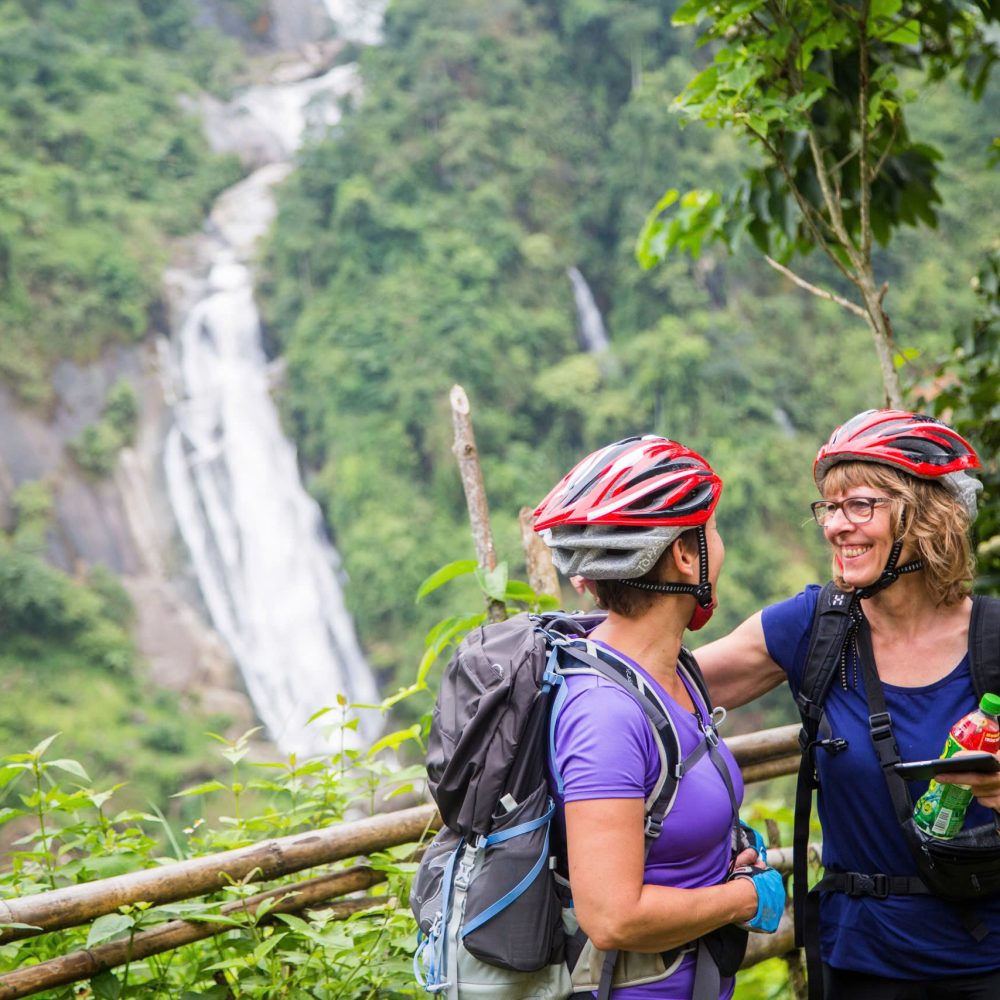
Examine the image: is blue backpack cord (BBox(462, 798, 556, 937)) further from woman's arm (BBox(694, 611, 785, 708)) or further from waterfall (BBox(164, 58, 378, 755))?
waterfall (BBox(164, 58, 378, 755))

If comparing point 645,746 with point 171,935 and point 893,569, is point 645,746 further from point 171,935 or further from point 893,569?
point 171,935

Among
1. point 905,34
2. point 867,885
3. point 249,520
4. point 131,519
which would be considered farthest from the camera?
point 249,520

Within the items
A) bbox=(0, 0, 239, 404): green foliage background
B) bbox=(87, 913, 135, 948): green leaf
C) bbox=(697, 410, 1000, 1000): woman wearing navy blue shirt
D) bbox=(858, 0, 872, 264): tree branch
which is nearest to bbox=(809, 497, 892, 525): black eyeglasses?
bbox=(697, 410, 1000, 1000): woman wearing navy blue shirt

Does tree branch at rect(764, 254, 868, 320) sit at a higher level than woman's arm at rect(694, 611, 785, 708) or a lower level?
higher

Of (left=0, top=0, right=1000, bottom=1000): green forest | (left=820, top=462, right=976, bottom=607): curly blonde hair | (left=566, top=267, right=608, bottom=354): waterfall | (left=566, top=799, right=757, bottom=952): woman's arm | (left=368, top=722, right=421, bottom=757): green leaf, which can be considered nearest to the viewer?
(left=566, top=799, right=757, bottom=952): woman's arm

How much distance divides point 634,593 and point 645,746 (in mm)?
189

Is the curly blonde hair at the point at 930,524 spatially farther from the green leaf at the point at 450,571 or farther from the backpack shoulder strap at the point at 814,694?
the green leaf at the point at 450,571

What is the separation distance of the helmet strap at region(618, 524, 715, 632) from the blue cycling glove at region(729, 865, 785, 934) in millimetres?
277

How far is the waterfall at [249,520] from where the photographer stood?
1964cm

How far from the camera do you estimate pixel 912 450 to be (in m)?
1.50

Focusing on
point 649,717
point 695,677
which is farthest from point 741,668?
point 649,717

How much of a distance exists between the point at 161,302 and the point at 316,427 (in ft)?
12.6

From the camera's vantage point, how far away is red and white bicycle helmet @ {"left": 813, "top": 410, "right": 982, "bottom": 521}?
1493 mm

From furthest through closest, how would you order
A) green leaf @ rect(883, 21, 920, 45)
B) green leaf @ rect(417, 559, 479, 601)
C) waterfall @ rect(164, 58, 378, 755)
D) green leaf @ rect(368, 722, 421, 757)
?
waterfall @ rect(164, 58, 378, 755) < green leaf @ rect(883, 21, 920, 45) < green leaf @ rect(417, 559, 479, 601) < green leaf @ rect(368, 722, 421, 757)
